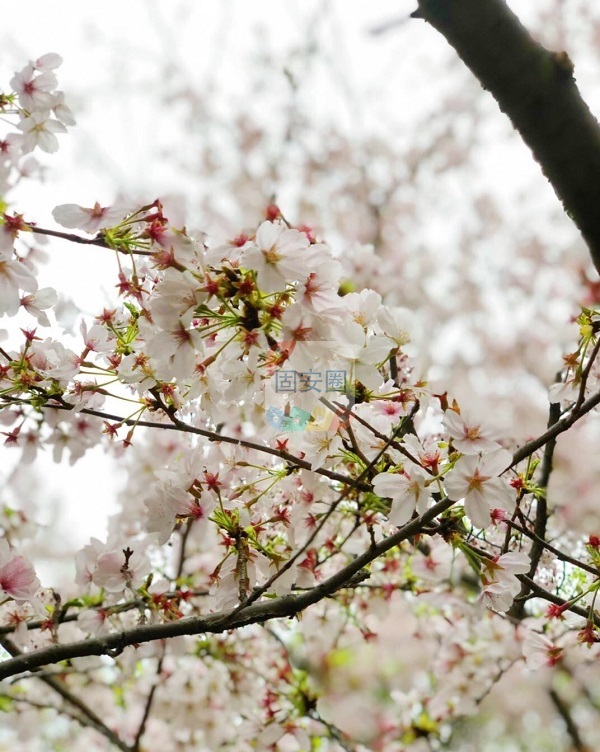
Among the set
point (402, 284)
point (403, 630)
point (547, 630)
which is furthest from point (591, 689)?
point (402, 284)

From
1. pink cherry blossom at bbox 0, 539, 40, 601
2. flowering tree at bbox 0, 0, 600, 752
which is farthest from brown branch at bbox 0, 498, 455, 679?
pink cherry blossom at bbox 0, 539, 40, 601

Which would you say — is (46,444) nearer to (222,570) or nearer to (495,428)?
(222,570)

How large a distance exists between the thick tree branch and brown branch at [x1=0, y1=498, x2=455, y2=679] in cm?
45

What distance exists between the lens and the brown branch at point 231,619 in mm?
981

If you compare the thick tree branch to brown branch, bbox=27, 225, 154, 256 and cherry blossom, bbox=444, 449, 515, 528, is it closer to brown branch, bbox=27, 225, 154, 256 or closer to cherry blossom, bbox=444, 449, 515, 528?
cherry blossom, bbox=444, 449, 515, 528

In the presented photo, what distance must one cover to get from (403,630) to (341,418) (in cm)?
445

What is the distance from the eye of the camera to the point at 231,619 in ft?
3.25

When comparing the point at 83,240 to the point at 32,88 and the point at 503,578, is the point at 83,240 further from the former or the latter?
the point at 503,578

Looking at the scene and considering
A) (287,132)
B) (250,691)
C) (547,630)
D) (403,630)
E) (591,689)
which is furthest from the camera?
(287,132)

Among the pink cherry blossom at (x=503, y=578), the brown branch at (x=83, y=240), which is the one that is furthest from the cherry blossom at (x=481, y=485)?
the brown branch at (x=83, y=240)

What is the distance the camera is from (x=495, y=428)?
0.99 m

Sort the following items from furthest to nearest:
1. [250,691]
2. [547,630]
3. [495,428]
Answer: [250,691]
[547,630]
[495,428]

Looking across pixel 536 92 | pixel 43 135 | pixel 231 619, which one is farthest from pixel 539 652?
pixel 43 135

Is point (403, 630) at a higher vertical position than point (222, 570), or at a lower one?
higher
